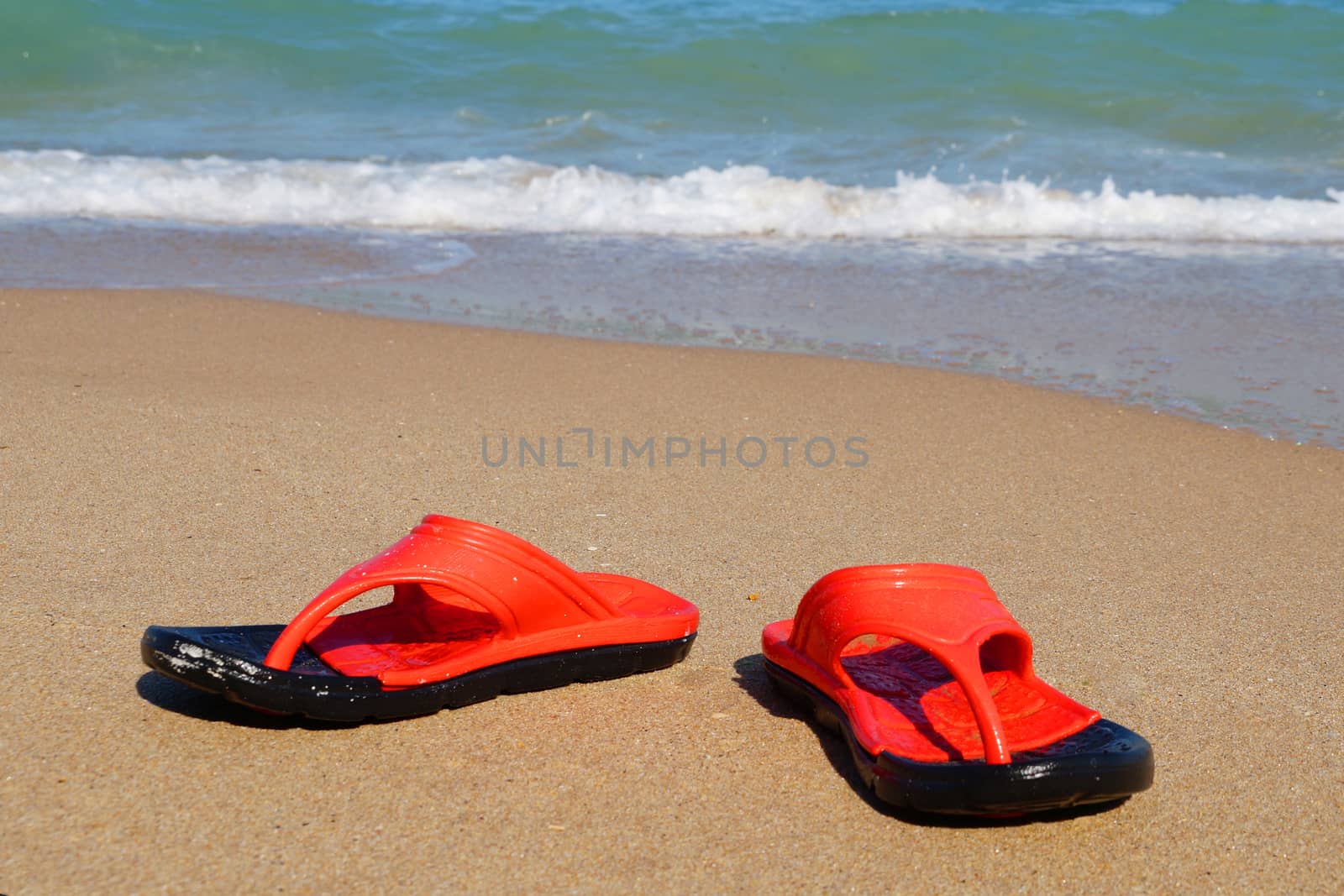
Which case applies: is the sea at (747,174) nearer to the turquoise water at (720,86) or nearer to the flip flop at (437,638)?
the turquoise water at (720,86)

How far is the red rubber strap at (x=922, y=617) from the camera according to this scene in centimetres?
203

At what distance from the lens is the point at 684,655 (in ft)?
8.18

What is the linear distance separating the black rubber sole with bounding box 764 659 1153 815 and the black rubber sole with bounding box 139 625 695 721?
621 mm

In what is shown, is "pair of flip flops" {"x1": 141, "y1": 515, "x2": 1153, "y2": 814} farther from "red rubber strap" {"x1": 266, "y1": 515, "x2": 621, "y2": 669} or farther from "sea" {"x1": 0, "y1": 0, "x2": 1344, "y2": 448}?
"sea" {"x1": 0, "y1": 0, "x2": 1344, "y2": 448}

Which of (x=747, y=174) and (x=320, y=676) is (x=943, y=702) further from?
(x=747, y=174)

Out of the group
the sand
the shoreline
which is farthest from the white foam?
the sand

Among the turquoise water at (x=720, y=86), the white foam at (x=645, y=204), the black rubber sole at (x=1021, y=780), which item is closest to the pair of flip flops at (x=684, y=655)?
the black rubber sole at (x=1021, y=780)

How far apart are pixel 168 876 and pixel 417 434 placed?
2222 mm

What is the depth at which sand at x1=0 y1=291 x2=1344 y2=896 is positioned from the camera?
1.88 meters

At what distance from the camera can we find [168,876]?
68.8 inches

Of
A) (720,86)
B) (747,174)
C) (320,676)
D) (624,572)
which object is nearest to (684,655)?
(624,572)

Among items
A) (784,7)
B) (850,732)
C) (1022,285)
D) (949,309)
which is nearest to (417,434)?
(850,732)

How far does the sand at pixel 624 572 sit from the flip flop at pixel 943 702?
3.4 inches

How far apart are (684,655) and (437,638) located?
49 cm
